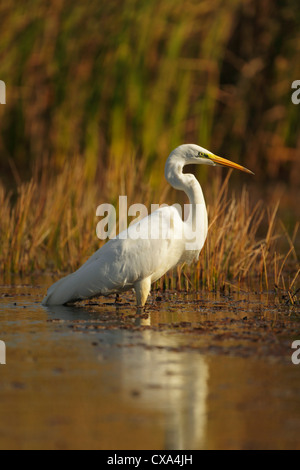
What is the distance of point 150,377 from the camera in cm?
540

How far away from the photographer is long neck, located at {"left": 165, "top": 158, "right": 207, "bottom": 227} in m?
7.98

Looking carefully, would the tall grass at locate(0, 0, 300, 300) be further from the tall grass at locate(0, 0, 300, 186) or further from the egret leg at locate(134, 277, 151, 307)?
the egret leg at locate(134, 277, 151, 307)

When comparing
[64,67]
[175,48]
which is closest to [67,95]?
[64,67]

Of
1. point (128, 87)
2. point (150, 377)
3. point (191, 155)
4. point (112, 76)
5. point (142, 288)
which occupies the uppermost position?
point (112, 76)

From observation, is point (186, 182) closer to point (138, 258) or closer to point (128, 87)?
point (138, 258)

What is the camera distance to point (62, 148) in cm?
1456

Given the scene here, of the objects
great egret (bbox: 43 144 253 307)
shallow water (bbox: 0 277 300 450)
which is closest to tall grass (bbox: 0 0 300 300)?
great egret (bbox: 43 144 253 307)

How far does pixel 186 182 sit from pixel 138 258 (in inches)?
34.3

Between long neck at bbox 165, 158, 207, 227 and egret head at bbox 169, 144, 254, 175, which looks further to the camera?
egret head at bbox 169, 144, 254, 175

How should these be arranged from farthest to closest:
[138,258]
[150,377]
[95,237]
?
1. [95,237]
2. [138,258]
3. [150,377]

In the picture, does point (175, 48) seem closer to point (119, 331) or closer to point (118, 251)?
point (118, 251)

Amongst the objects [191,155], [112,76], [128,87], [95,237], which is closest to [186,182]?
[191,155]

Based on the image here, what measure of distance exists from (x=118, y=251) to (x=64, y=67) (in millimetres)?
7030

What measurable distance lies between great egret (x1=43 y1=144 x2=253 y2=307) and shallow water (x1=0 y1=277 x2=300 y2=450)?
18cm
